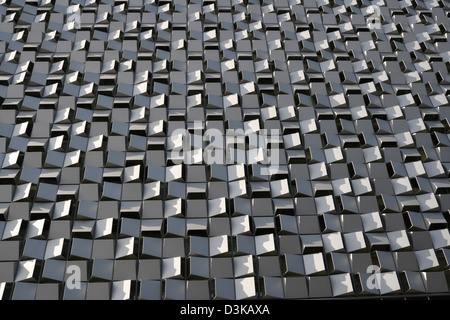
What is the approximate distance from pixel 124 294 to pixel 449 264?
1.48 meters

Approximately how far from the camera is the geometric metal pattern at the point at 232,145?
2305 millimetres

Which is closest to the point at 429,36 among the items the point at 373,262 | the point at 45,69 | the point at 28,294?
the point at 373,262

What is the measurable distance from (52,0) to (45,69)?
0.81m

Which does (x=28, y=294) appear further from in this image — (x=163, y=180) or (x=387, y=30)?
(x=387, y=30)

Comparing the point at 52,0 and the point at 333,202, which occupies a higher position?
the point at 52,0

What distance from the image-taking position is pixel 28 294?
7.20ft

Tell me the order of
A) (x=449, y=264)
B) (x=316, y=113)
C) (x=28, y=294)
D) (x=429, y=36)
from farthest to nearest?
1. (x=429, y=36)
2. (x=316, y=113)
3. (x=449, y=264)
4. (x=28, y=294)

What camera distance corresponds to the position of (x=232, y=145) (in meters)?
2.79

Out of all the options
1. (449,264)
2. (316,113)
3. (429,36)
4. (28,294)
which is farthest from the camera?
(429,36)

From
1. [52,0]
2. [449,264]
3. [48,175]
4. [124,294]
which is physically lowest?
[449,264]

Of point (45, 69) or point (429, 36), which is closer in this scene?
point (45, 69)

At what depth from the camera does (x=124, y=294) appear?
7.24 feet

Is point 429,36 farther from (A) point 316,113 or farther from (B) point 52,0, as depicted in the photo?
(B) point 52,0

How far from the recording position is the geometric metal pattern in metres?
2.30
